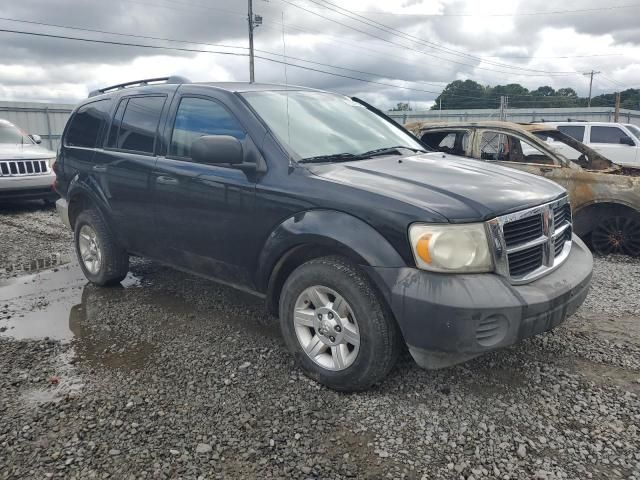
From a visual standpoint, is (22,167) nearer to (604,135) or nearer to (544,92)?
(604,135)

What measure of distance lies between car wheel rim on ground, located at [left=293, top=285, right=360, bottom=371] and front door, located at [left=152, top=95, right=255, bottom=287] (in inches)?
23.0

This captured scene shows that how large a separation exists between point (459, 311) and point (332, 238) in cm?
79

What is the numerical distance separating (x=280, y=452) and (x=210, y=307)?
7.15 feet

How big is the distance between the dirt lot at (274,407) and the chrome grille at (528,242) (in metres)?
0.74

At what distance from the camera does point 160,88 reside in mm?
4188

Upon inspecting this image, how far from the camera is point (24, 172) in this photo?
350 inches

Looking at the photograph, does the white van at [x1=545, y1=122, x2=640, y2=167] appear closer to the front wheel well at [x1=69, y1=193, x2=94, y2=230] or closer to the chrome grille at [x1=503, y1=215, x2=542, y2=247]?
the chrome grille at [x1=503, y1=215, x2=542, y2=247]

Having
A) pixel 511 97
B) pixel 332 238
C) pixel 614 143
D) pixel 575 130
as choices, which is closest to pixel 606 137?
pixel 614 143

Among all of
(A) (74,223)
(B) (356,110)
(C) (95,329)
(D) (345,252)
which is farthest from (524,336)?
(A) (74,223)

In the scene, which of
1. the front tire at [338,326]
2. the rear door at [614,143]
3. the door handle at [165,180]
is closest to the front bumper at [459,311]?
the front tire at [338,326]

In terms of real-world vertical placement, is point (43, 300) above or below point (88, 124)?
below

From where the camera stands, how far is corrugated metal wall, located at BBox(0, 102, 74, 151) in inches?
719

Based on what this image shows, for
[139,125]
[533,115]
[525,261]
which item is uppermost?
[533,115]

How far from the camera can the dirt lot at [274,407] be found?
2.41 metres
